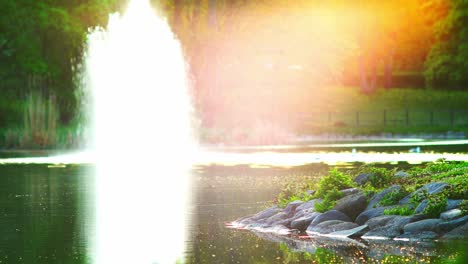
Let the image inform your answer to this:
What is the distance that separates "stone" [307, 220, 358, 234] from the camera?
19141mm

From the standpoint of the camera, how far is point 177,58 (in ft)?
229

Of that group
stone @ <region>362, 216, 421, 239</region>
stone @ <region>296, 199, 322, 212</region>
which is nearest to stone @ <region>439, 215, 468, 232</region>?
stone @ <region>362, 216, 421, 239</region>

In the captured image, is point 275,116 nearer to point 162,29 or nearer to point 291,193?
point 162,29

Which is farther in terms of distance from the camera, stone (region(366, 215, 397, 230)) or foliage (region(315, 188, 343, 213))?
foliage (region(315, 188, 343, 213))

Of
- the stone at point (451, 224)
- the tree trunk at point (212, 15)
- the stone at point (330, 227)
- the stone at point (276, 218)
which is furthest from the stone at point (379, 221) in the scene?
the tree trunk at point (212, 15)

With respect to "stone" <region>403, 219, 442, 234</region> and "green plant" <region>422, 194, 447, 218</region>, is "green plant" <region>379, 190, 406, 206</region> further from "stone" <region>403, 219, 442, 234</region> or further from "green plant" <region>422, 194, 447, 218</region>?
"stone" <region>403, 219, 442, 234</region>

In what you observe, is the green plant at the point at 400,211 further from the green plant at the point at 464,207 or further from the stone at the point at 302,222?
the stone at the point at 302,222

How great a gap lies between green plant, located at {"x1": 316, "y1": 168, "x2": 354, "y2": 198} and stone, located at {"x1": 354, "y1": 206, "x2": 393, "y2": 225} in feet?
6.13

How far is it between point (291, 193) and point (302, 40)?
209ft

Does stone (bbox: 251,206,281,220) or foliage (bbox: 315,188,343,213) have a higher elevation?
foliage (bbox: 315,188,343,213)

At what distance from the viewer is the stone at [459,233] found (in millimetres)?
17688

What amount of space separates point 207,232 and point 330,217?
2.33m

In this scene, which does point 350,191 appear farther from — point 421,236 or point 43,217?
point 43,217

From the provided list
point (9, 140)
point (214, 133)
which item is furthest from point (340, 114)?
point (9, 140)
